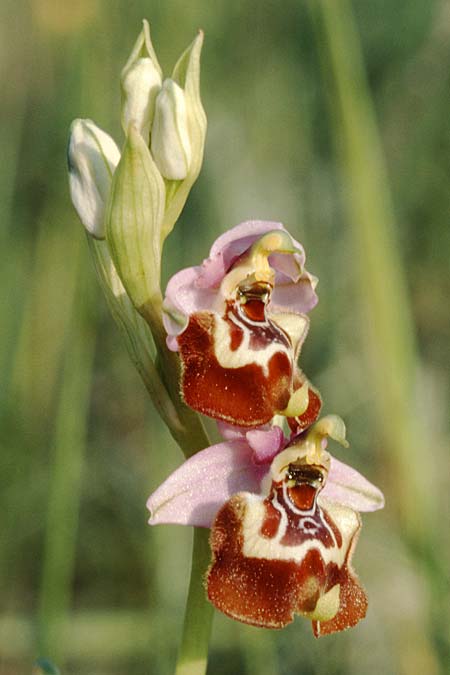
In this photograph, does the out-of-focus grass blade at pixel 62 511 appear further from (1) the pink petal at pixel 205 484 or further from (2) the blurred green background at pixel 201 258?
(1) the pink petal at pixel 205 484

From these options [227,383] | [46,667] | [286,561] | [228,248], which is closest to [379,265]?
[228,248]

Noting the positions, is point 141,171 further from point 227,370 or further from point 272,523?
point 272,523

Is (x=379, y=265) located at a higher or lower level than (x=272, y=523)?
higher

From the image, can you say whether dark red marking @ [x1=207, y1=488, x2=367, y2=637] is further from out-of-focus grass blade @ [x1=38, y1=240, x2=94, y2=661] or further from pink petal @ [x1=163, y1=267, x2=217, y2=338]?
out-of-focus grass blade @ [x1=38, y1=240, x2=94, y2=661]

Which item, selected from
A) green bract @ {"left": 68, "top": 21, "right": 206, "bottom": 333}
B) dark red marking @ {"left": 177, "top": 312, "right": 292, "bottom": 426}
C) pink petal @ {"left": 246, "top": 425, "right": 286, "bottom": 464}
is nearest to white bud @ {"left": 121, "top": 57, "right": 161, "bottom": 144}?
green bract @ {"left": 68, "top": 21, "right": 206, "bottom": 333}

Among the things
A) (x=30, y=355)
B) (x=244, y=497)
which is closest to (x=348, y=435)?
(x=30, y=355)

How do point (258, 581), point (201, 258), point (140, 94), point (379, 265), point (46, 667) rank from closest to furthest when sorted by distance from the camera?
point (258, 581) < point (46, 667) < point (140, 94) < point (379, 265) < point (201, 258)

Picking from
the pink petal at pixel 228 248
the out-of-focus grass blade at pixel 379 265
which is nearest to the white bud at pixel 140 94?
the pink petal at pixel 228 248
